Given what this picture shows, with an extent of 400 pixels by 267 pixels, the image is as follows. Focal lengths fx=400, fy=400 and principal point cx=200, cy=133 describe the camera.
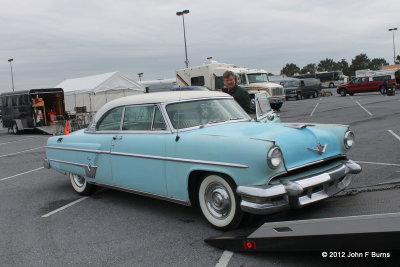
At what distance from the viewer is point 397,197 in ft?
12.1

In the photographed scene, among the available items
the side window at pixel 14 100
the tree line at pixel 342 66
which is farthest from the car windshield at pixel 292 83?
the tree line at pixel 342 66

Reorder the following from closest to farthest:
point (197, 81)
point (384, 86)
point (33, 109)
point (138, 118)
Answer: point (138, 118)
point (33, 109)
point (197, 81)
point (384, 86)

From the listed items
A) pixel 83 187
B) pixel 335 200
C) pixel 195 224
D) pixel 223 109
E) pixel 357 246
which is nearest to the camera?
pixel 357 246

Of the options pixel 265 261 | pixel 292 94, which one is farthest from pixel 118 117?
pixel 292 94

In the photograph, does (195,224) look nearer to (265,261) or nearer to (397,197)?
(265,261)

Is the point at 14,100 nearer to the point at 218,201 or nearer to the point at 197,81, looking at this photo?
the point at 197,81

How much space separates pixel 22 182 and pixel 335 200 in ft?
20.1

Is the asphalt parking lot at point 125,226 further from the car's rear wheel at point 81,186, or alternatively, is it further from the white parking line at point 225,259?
the car's rear wheel at point 81,186

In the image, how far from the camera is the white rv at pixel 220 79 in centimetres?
2288

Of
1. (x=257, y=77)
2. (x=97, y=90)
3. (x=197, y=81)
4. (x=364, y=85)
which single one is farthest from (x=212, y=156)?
(x=364, y=85)

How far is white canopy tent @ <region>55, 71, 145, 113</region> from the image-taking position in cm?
2353

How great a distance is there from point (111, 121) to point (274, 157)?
2775 millimetres

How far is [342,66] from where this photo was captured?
344 feet

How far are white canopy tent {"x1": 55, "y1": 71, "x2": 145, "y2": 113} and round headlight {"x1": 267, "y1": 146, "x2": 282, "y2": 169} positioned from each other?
20.2 m
